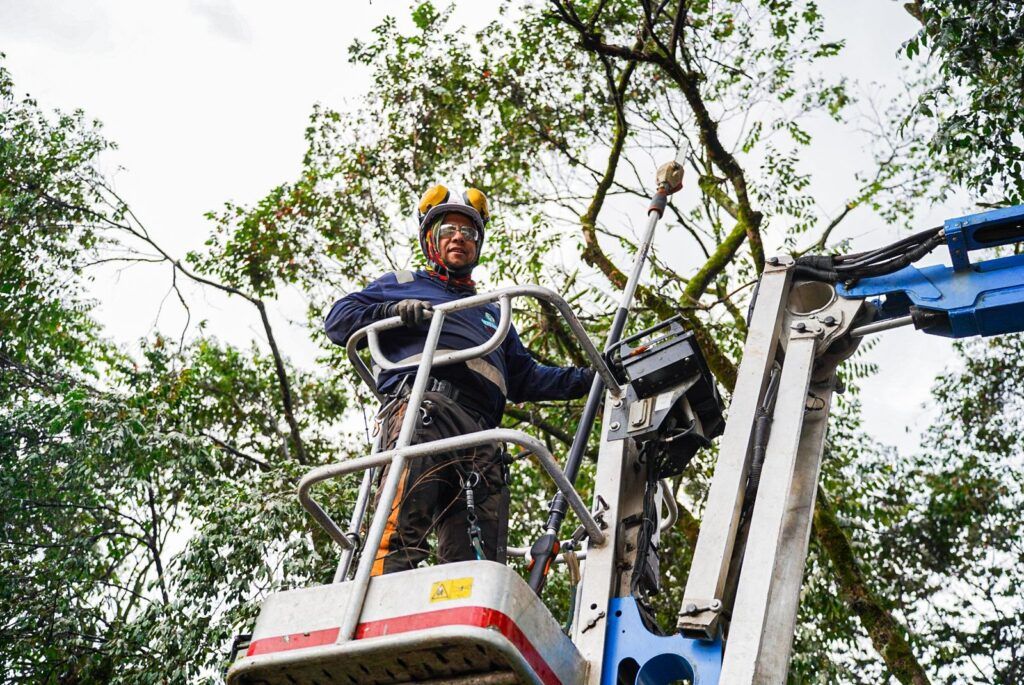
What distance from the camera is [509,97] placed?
10.2 metres

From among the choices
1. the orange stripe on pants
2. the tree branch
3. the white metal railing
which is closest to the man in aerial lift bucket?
the orange stripe on pants

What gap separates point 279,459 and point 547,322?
431cm

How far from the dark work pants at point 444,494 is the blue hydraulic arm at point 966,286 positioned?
1385 mm

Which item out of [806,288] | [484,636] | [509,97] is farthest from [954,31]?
[509,97]

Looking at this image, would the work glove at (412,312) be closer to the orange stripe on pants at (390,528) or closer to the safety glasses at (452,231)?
the orange stripe on pants at (390,528)

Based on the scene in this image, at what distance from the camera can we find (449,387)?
3818 mm

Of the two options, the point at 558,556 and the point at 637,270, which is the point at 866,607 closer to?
the point at 637,270

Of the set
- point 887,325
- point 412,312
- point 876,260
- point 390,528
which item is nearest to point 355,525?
point 390,528

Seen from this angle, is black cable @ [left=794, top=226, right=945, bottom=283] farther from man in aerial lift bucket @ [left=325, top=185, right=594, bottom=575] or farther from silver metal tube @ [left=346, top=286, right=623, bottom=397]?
man in aerial lift bucket @ [left=325, top=185, right=594, bottom=575]

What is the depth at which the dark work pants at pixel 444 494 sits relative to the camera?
350cm

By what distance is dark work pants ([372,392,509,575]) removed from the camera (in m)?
3.50

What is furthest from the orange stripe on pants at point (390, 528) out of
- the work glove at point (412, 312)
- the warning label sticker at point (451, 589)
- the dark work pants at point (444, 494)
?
the warning label sticker at point (451, 589)

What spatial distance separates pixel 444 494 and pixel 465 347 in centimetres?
58

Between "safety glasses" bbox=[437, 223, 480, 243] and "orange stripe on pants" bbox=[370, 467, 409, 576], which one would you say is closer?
"orange stripe on pants" bbox=[370, 467, 409, 576]
